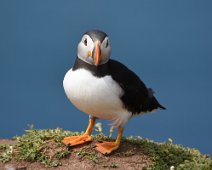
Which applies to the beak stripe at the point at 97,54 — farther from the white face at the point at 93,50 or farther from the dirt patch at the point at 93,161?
the dirt patch at the point at 93,161

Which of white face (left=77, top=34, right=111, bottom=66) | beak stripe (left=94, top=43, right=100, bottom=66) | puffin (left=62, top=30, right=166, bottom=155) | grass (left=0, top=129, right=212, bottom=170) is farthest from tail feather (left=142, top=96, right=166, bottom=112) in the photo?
beak stripe (left=94, top=43, right=100, bottom=66)

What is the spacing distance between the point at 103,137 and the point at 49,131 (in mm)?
998

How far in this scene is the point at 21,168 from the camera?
6.69 metres

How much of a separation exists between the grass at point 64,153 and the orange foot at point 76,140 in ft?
0.25

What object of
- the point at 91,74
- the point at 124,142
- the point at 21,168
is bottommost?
the point at 21,168

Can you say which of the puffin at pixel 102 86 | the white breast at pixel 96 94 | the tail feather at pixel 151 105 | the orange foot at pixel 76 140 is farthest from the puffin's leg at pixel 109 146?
the tail feather at pixel 151 105

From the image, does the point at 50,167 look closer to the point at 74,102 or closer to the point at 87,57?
the point at 74,102

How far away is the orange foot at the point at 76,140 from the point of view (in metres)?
6.91

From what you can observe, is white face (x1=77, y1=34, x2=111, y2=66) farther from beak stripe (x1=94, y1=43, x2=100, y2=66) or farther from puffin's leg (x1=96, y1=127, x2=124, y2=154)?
puffin's leg (x1=96, y1=127, x2=124, y2=154)

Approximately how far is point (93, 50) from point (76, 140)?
137 cm

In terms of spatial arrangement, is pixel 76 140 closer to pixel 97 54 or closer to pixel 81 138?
pixel 81 138

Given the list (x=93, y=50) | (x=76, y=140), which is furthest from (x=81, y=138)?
(x=93, y=50)

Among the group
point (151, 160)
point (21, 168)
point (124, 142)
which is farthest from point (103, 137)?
point (21, 168)

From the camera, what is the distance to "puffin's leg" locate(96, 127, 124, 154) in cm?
675
